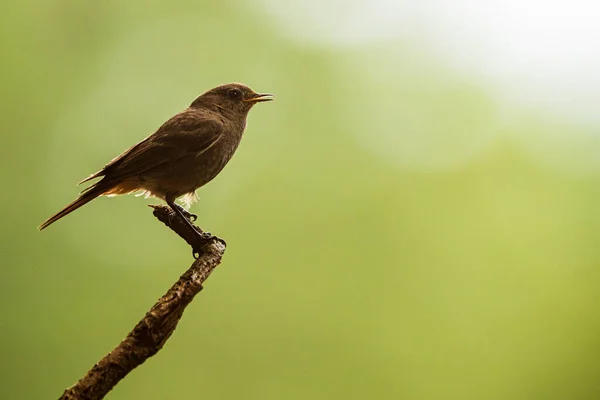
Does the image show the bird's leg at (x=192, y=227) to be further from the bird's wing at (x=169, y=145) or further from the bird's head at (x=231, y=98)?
the bird's head at (x=231, y=98)

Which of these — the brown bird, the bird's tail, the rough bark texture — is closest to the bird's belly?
the brown bird

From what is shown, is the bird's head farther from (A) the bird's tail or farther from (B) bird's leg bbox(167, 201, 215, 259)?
(A) the bird's tail

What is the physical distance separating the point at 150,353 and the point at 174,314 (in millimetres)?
207

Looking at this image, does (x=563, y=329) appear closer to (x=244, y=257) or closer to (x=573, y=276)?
(x=573, y=276)

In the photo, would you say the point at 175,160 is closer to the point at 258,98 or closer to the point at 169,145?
Result: the point at 169,145

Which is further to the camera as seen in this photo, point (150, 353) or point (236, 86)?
point (236, 86)

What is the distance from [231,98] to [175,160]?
0.88 metres

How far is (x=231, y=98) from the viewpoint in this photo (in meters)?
4.78

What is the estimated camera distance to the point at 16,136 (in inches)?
247

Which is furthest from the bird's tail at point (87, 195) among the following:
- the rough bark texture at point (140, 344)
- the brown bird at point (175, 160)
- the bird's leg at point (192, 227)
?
the rough bark texture at point (140, 344)

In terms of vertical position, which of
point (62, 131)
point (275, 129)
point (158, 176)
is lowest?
point (158, 176)

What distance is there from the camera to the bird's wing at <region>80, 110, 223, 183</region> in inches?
155

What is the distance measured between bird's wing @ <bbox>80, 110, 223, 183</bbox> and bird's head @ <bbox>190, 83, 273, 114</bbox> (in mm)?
354

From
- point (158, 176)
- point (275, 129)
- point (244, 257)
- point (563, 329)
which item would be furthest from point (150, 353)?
point (563, 329)
